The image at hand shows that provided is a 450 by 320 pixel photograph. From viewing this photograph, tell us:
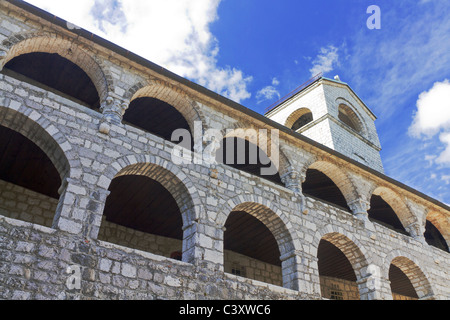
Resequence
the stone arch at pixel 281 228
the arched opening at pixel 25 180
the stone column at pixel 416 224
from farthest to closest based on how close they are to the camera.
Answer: the stone column at pixel 416 224 → the arched opening at pixel 25 180 → the stone arch at pixel 281 228

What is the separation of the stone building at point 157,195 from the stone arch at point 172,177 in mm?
28

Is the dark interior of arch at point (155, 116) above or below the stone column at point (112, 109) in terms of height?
above

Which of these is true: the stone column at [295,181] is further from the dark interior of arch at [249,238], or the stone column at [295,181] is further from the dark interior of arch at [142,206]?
the dark interior of arch at [142,206]

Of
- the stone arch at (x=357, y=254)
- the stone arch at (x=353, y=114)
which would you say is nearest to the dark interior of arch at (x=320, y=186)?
the stone arch at (x=357, y=254)

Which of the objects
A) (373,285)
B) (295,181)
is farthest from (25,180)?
(373,285)

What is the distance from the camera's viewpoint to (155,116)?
31.1 ft

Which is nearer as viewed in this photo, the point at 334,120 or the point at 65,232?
the point at 65,232

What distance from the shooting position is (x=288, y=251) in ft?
26.5

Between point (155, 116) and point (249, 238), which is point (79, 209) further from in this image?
point (249, 238)

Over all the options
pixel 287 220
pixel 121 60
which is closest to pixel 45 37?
pixel 121 60

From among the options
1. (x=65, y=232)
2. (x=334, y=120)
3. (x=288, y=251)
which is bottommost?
(x=65, y=232)

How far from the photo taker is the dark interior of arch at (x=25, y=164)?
308 inches

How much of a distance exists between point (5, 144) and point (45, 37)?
7.94ft
